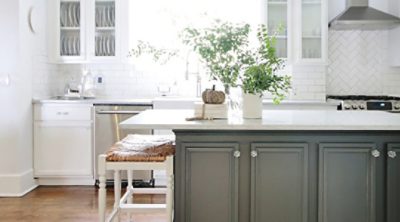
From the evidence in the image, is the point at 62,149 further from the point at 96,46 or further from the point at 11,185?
the point at 96,46

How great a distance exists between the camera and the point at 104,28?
542cm

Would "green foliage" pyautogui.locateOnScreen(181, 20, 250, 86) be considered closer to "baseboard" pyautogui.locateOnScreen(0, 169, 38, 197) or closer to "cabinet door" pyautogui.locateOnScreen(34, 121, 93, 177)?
"cabinet door" pyautogui.locateOnScreen(34, 121, 93, 177)

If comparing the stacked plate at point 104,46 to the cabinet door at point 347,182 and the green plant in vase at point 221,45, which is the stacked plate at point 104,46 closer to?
the green plant in vase at point 221,45

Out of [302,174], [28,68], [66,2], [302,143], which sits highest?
[66,2]

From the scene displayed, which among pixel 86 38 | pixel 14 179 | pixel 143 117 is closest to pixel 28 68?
pixel 86 38

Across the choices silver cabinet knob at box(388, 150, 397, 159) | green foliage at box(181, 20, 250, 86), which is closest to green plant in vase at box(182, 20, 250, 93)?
green foliage at box(181, 20, 250, 86)

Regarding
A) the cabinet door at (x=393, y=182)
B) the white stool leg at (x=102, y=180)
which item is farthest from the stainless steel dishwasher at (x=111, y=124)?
the cabinet door at (x=393, y=182)

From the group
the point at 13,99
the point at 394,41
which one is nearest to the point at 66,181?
the point at 13,99

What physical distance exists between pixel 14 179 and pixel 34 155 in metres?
0.42

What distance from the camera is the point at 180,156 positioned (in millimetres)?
2867

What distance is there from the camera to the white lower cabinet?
5051mm

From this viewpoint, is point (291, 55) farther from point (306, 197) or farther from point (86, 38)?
point (306, 197)

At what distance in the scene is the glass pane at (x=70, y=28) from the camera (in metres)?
5.43

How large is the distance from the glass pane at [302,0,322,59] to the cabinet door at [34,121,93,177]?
2.52 meters
